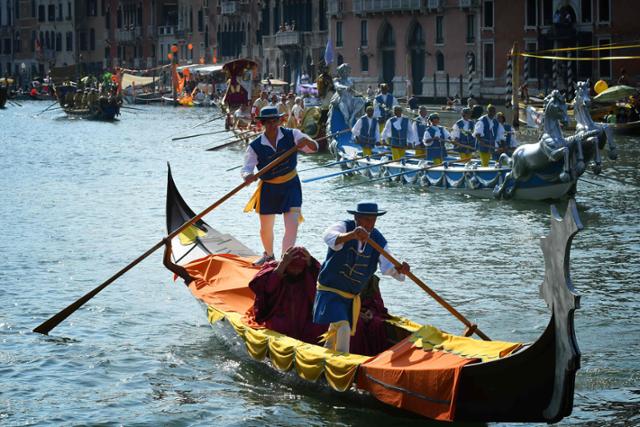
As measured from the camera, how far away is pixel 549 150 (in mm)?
17625

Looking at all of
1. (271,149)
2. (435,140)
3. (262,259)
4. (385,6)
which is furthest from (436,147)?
(385,6)

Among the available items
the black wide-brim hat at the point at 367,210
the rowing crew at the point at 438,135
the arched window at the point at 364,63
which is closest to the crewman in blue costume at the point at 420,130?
the rowing crew at the point at 438,135

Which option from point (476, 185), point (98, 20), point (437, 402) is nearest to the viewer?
point (437, 402)

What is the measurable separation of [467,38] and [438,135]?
3021 cm

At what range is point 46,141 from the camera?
37.4 metres

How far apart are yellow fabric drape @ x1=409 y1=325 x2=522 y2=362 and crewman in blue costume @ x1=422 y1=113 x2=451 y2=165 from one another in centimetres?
1297

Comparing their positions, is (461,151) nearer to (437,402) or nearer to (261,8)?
(437,402)

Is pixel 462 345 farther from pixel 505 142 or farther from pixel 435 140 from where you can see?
pixel 435 140

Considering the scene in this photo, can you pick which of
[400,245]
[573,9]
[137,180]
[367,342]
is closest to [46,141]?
[137,180]

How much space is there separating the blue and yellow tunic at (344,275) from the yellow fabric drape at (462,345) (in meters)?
0.51

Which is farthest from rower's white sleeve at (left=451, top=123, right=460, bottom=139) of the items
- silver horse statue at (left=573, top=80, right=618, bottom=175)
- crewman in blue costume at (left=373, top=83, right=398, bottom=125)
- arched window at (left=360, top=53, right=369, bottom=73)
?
arched window at (left=360, top=53, right=369, bottom=73)

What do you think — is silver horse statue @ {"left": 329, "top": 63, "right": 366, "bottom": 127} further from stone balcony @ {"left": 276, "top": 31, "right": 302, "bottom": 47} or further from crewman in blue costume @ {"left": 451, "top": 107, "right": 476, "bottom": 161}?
stone balcony @ {"left": 276, "top": 31, "right": 302, "bottom": 47}

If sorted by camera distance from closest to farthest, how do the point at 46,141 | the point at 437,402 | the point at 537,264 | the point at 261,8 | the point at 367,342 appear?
the point at 437,402, the point at 367,342, the point at 537,264, the point at 46,141, the point at 261,8

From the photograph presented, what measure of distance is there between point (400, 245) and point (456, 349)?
7.91 m
